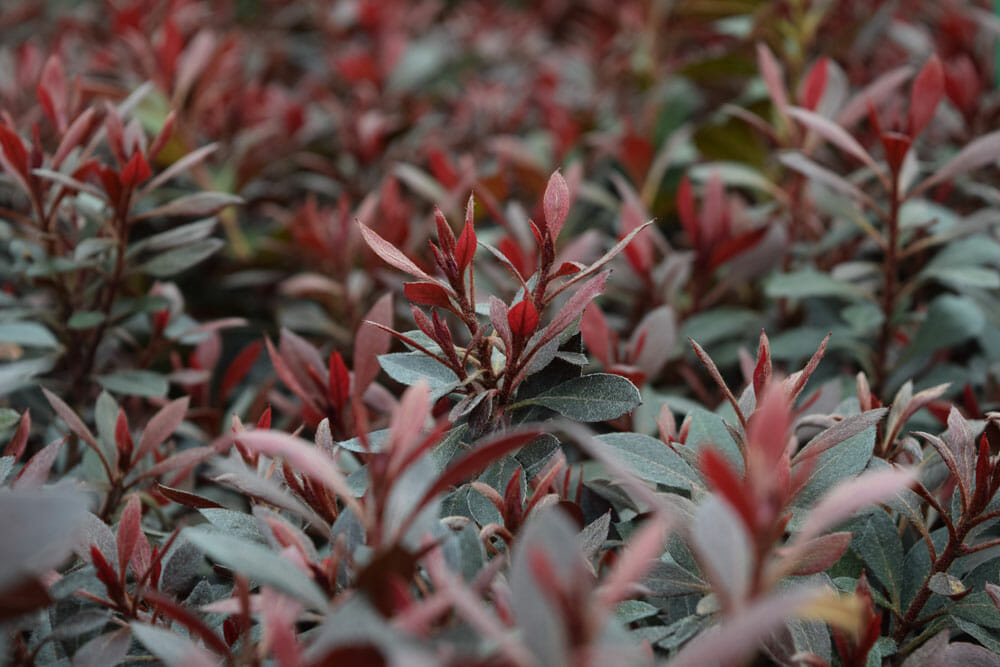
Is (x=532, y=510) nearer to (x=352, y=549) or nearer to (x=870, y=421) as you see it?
(x=352, y=549)

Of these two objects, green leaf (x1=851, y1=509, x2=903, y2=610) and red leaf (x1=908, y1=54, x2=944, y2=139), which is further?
red leaf (x1=908, y1=54, x2=944, y2=139)

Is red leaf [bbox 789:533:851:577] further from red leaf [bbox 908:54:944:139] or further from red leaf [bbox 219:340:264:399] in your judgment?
red leaf [bbox 219:340:264:399]

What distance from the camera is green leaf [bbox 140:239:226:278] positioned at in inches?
43.3

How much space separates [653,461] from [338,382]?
0.38 metres

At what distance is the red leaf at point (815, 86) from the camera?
1.32 meters

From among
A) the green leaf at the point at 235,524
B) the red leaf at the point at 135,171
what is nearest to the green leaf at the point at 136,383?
the red leaf at the point at 135,171

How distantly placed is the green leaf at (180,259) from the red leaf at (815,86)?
951 millimetres

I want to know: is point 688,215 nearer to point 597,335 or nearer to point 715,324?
point 715,324

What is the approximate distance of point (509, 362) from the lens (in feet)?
2.49

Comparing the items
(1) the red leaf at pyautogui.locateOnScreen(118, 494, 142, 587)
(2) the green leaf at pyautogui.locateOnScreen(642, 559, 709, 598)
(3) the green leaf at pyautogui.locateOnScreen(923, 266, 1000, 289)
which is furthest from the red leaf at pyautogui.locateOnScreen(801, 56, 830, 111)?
(1) the red leaf at pyautogui.locateOnScreen(118, 494, 142, 587)

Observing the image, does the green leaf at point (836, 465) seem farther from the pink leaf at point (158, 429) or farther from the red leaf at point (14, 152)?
the red leaf at point (14, 152)

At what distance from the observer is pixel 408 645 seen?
0.45m

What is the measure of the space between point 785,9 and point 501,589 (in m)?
1.74

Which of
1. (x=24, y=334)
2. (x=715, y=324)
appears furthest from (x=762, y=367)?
→ (x=24, y=334)
